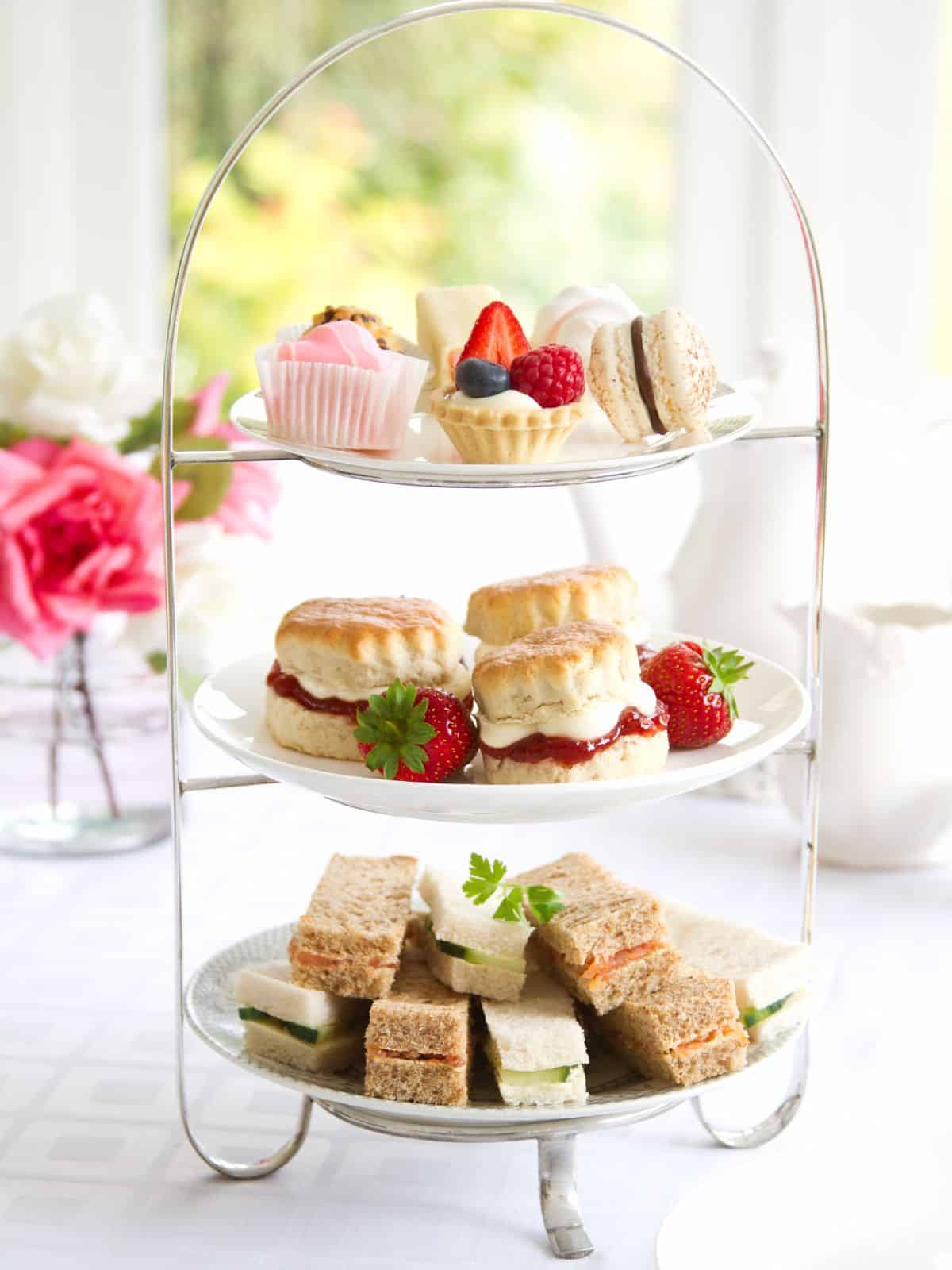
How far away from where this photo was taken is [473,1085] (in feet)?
3.86

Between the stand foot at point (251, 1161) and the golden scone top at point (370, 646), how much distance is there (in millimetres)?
351

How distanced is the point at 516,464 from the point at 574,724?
0.61 feet

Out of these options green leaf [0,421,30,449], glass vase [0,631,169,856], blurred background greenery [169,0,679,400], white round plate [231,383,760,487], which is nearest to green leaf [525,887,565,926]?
white round plate [231,383,760,487]

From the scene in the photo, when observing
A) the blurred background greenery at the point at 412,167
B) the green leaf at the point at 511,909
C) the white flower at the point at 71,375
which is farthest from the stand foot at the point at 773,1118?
the blurred background greenery at the point at 412,167

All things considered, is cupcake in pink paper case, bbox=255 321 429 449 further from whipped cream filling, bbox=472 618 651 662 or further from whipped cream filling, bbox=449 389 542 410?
whipped cream filling, bbox=472 618 651 662

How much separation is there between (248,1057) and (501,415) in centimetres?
51

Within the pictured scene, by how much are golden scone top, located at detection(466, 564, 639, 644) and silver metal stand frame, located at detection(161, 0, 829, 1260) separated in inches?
6.2

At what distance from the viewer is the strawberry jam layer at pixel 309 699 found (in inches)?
45.4

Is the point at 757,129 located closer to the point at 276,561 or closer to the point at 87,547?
the point at 87,547

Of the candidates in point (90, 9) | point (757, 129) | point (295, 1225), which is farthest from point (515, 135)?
point (295, 1225)

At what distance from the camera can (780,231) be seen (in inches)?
112

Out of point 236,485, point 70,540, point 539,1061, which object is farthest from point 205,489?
point 539,1061

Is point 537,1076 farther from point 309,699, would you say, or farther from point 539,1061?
point 309,699

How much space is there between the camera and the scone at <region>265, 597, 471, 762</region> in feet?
3.79
